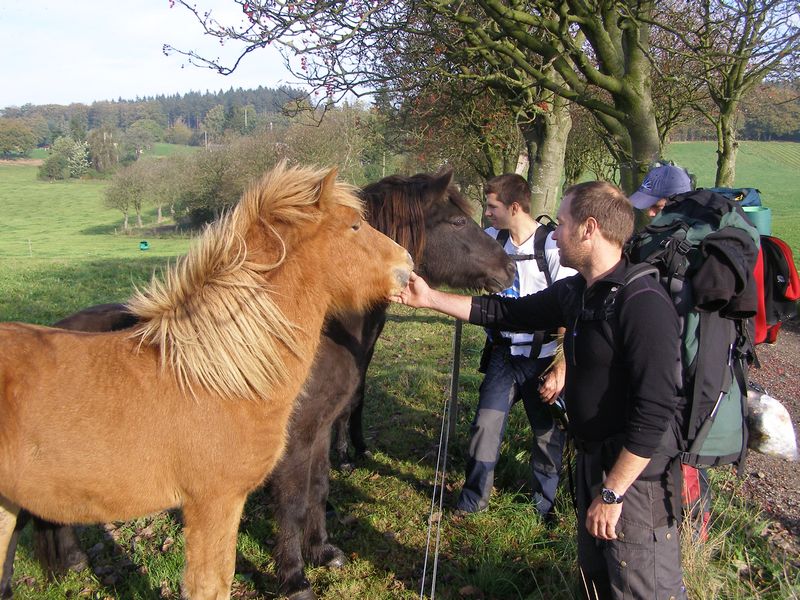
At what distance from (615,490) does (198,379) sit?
6.04 feet

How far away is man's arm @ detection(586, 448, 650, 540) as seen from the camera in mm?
2266

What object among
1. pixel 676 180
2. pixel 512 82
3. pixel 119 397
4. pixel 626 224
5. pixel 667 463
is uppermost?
pixel 512 82

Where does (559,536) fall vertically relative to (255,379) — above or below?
below

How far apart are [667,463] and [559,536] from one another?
1845 mm

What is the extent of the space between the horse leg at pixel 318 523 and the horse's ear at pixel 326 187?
187 cm

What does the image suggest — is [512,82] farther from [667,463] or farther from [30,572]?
[30,572]

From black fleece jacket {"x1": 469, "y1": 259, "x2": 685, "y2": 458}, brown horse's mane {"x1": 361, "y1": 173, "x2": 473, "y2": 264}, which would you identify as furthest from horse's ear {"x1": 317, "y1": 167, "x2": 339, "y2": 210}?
brown horse's mane {"x1": 361, "y1": 173, "x2": 473, "y2": 264}

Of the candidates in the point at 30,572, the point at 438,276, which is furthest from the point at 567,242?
the point at 30,572

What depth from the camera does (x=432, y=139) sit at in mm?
14328

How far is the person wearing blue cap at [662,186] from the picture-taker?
4.04 meters

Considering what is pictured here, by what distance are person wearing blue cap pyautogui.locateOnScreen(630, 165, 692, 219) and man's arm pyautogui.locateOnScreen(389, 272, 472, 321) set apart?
1686mm

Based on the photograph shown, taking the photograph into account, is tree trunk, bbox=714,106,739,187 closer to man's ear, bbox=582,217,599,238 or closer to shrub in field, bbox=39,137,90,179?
man's ear, bbox=582,217,599,238

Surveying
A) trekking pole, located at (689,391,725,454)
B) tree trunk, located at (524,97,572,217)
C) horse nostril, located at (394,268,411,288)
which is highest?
tree trunk, located at (524,97,572,217)

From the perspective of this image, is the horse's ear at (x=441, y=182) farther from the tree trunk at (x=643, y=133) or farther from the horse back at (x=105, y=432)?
the tree trunk at (x=643, y=133)
